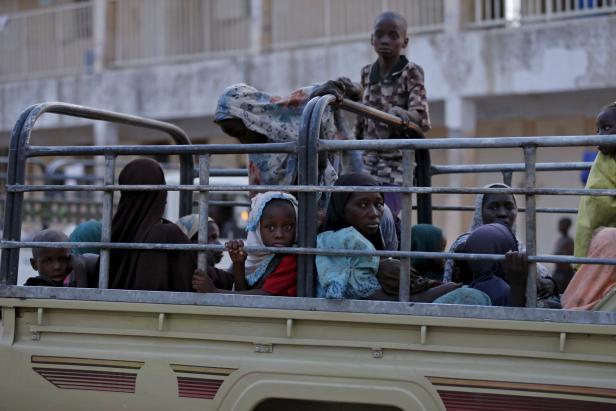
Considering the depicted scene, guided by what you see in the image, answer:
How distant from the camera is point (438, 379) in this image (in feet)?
11.1

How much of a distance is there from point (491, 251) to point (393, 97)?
1.60 metres

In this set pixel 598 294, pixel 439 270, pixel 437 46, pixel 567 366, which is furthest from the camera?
pixel 437 46

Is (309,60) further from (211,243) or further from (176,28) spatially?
(211,243)

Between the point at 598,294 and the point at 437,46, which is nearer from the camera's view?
the point at 598,294

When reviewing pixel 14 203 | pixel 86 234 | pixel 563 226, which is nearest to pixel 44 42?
pixel 563 226

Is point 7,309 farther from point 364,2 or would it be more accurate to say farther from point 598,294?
point 364,2

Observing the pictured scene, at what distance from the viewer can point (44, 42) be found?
57.6 feet

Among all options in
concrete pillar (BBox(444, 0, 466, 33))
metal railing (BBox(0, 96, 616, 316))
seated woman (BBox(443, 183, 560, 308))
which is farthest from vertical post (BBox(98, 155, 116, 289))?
concrete pillar (BBox(444, 0, 466, 33))

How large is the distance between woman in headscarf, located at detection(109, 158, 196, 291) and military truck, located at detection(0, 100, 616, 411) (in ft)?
0.50

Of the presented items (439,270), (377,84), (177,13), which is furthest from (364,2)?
(439,270)

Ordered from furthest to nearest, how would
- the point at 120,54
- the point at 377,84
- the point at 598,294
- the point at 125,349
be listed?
the point at 120,54, the point at 377,84, the point at 125,349, the point at 598,294

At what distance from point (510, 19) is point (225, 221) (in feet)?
15.3

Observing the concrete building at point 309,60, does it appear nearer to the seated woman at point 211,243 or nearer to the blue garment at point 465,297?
the seated woman at point 211,243

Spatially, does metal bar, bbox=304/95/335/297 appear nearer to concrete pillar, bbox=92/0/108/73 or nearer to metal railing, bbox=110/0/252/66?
metal railing, bbox=110/0/252/66
